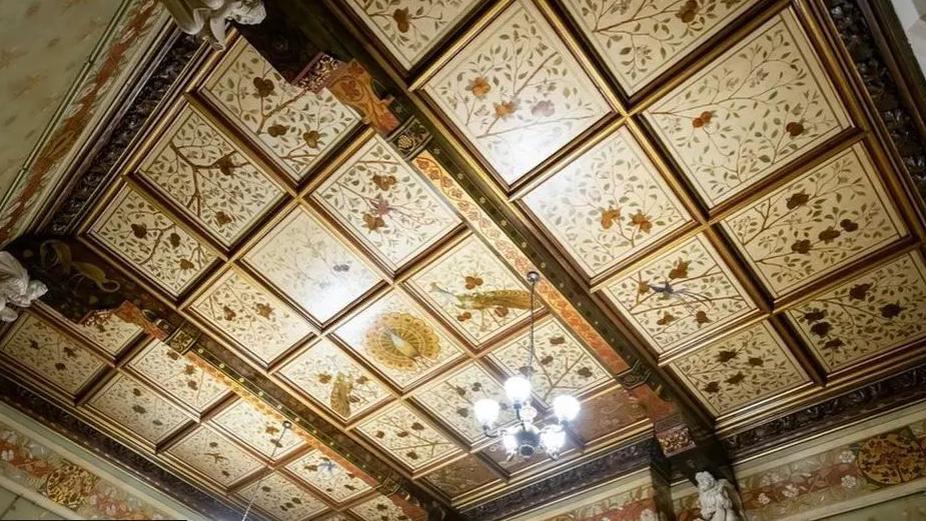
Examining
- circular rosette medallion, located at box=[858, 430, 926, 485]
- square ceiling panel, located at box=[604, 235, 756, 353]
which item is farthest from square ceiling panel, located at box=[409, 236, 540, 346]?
circular rosette medallion, located at box=[858, 430, 926, 485]

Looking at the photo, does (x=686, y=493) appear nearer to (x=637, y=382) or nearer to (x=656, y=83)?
(x=637, y=382)

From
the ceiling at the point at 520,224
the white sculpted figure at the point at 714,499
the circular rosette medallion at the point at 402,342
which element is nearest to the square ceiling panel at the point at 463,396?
the ceiling at the point at 520,224

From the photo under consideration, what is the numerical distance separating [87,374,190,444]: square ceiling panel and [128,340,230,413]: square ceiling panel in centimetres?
20

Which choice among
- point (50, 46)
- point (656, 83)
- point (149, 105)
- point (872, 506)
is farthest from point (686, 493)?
point (50, 46)

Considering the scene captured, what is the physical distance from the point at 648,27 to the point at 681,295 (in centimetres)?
212

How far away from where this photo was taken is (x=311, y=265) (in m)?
4.80

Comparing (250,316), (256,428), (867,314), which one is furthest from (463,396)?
(867,314)

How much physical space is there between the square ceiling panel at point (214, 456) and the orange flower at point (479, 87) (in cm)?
481

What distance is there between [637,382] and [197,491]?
5.39 m

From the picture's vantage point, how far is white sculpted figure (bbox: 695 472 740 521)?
481 cm

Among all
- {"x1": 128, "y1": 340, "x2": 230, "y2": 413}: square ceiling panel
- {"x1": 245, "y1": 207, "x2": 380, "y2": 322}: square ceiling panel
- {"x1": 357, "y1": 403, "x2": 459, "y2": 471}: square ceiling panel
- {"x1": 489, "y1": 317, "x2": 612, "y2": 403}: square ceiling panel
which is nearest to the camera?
{"x1": 245, "y1": 207, "x2": 380, "y2": 322}: square ceiling panel

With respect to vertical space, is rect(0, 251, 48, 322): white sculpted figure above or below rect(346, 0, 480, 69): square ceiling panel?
above

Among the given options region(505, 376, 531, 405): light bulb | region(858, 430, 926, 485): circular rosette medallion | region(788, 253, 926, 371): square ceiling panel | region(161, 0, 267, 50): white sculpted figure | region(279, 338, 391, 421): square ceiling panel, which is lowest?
region(858, 430, 926, 485): circular rosette medallion

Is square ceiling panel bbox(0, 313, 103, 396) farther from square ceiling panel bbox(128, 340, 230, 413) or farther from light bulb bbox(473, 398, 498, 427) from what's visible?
light bulb bbox(473, 398, 498, 427)
